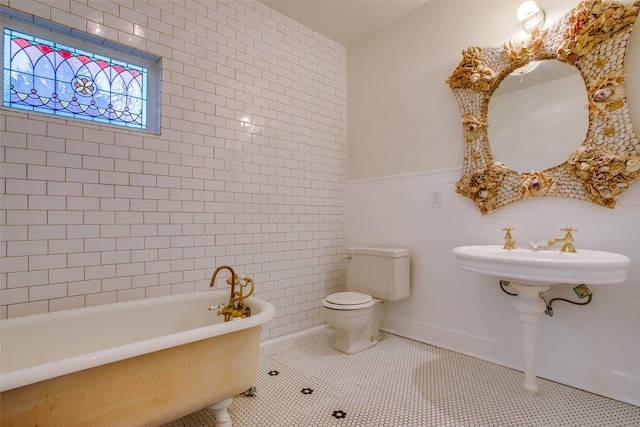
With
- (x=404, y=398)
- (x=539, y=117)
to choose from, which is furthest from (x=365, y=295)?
(x=539, y=117)

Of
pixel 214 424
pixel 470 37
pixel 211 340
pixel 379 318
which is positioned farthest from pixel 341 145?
pixel 214 424

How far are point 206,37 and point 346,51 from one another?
154 centimetres

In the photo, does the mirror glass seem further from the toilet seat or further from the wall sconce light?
the toilet seat

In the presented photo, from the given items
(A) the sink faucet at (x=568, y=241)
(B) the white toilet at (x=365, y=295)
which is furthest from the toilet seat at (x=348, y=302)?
(A) the sink faucet at (x=568, y=241)

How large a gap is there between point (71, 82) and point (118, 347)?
166 centimetres

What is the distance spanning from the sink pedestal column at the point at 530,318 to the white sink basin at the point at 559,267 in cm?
10

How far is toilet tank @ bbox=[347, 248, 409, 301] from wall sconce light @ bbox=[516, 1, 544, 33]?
175 cm

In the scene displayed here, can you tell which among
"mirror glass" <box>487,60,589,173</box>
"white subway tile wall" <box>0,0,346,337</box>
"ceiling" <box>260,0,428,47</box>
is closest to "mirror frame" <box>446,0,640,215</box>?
"mirror glass" <box>487,60,589,173</box>

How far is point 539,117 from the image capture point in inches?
81.0

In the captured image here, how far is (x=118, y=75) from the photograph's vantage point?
2111 mm

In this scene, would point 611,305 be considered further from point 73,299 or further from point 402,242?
point 73,299

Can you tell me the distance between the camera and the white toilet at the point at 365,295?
7.70ft

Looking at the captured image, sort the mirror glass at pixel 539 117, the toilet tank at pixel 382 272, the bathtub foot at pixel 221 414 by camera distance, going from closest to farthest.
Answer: the bathtub foot at pixel 221 414
the mirror glass at pixel 539 117
the toilet tank at pixel 382 272

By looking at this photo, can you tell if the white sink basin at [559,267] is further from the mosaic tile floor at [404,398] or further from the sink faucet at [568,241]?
the mosaic tile floor at [404,398]
